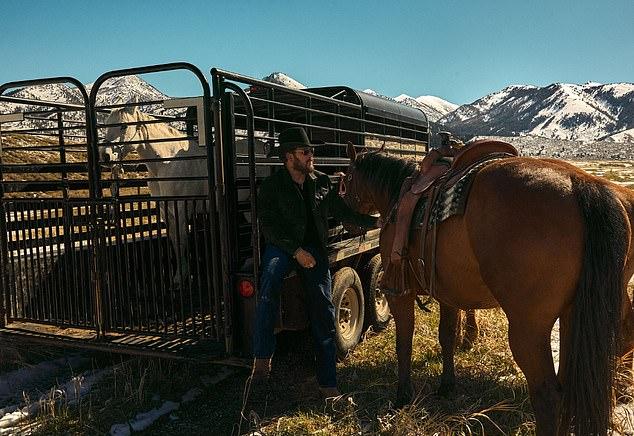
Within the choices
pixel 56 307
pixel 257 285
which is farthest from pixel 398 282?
pixel 56 307

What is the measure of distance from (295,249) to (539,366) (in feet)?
5.69

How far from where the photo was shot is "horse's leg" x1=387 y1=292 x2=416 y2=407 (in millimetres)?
3996

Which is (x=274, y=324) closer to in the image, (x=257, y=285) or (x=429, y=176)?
(x=257, y=285)

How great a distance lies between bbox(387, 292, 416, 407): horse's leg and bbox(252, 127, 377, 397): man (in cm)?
49

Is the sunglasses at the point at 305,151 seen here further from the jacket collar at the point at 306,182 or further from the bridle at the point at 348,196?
the bridle at the point at 348,196

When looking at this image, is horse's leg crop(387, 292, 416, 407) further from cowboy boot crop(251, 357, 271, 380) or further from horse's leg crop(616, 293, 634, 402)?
horse's leg crop(616, 293, 634, 402)

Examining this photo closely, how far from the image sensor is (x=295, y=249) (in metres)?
3.74

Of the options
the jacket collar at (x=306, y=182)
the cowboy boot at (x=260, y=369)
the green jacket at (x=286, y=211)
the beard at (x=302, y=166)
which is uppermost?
the beard at (x=302, y=166)

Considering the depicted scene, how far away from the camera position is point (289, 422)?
12.1 ft

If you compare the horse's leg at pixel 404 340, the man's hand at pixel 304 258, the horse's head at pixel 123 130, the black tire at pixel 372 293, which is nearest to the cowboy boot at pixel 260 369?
the man's hand at pixel 304 258

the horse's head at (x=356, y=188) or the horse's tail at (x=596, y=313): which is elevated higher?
the horse's head at (x=356, y=188)

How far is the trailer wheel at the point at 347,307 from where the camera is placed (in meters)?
4.82

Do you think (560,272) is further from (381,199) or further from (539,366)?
(381,199)

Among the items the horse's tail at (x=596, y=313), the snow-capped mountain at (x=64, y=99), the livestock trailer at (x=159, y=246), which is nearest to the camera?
the horse's tail at (x=596, y=313)
